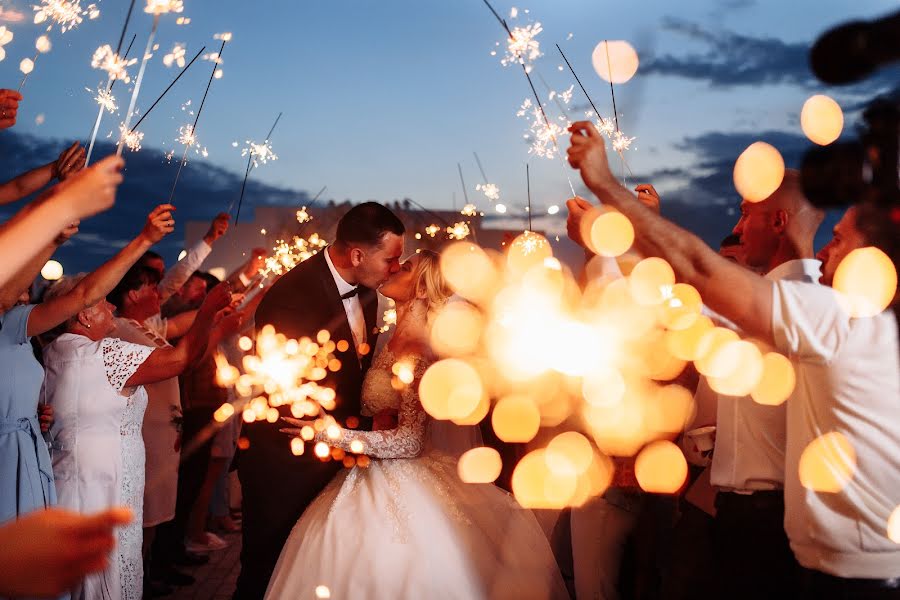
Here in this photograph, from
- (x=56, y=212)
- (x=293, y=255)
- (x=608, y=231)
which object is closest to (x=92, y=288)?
(x=56, y=212)

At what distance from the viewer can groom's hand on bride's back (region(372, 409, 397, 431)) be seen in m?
3.05

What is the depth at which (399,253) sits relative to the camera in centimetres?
349

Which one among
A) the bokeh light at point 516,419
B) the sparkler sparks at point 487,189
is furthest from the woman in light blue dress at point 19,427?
the sparkler sparks at point 487,189

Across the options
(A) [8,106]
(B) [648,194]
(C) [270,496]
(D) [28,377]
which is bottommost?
(C) [270,496]

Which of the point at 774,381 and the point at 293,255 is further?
the point at 293,255

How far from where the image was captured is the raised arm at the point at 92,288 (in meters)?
2.65

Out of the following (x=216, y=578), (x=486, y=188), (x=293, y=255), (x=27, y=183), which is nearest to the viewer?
(x=27, y=183)

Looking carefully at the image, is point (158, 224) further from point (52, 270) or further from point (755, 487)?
point (52, 270)

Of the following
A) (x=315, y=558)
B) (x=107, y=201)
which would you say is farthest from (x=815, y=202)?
(x=315, y=558)

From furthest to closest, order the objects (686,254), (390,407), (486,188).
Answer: (486,188)
(390,407)
(686,254)

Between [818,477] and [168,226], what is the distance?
2.38m

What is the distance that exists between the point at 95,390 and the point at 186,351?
48 cm

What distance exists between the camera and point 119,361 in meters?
3.10

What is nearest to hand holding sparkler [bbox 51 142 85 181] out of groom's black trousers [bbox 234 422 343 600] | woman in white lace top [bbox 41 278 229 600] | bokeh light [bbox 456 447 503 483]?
woman in white lace top [bbox 41 278 229 600]
